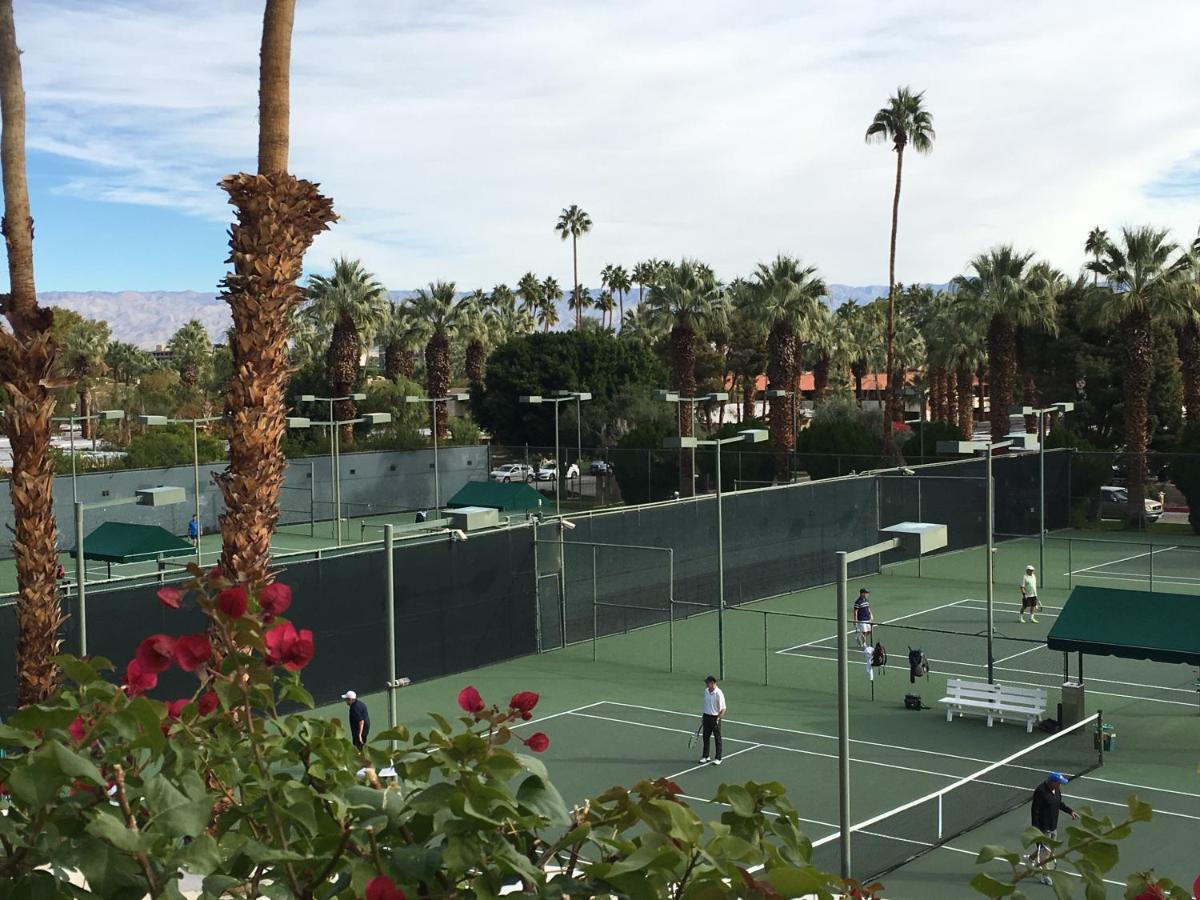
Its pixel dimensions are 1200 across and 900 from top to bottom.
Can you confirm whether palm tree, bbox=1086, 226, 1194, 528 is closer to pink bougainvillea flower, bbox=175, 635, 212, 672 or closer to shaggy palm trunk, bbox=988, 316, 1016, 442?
shaggy palm trunk, bbox=988, 316, 1016, 442

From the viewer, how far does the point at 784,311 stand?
195ft

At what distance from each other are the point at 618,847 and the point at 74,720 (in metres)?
1.49

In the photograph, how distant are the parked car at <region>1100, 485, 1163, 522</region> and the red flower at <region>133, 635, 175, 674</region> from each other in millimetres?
52404

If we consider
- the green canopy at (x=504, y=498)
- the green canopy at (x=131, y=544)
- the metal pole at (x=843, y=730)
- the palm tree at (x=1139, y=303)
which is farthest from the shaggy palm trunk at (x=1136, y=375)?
the metal pole at (x=843, y=730)

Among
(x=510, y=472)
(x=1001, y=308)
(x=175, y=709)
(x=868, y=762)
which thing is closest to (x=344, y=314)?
(x=510, y=472)

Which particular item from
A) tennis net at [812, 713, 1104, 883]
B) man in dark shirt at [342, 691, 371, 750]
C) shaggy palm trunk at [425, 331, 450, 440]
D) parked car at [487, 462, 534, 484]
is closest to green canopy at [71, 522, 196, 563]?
man in dark shirt at [342, 691, 371, 750]

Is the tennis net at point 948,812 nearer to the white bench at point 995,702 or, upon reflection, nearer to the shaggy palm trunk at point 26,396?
the white bench at point 995,702

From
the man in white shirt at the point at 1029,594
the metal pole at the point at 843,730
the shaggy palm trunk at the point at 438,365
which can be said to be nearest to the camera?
the metal pole at the point at 843,730

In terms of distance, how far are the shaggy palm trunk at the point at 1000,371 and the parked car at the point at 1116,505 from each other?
4800 millimetres

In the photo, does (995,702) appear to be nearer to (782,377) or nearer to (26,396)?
(26,396)

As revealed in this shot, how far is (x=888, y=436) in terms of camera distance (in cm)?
5988

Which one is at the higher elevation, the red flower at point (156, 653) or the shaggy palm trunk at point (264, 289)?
the shaggy palm trunk at point (264, 289)

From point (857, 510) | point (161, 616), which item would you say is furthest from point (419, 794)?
point (857, 510)

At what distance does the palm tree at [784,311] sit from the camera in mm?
58781
